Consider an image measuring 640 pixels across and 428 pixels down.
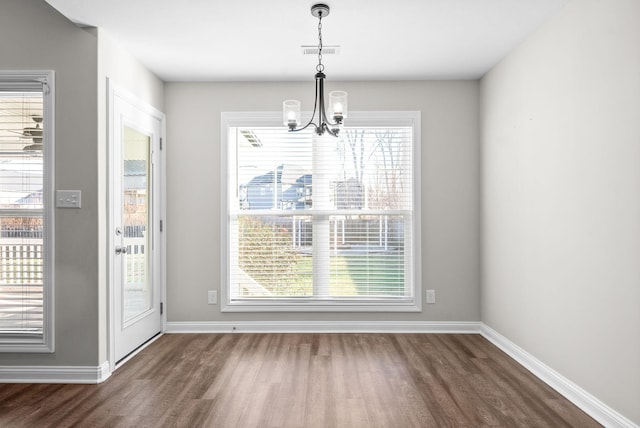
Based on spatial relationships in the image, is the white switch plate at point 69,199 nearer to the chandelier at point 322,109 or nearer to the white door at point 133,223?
the white door at point 133,223

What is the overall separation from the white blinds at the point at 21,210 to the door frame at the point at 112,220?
45cm

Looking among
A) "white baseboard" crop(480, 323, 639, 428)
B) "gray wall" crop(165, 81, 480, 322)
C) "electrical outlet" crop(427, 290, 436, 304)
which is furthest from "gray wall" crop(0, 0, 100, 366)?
"white baseboard" crop(480, 323, 639, 428)

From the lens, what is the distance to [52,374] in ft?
9.95

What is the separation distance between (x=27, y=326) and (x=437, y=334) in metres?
3.47

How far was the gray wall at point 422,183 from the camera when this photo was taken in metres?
4.29

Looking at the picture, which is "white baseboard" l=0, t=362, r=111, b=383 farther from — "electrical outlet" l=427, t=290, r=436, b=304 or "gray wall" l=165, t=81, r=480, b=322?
"electrical outlet" l=427, t=290, r=436, b=304

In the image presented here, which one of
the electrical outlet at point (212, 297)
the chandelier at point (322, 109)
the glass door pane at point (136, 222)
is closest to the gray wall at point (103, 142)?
the glass door pane at point (136, 222)

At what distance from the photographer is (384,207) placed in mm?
4355

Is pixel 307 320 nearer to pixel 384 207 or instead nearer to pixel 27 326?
pixel 384 207

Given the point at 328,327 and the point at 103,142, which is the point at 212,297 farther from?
the point at 103,142

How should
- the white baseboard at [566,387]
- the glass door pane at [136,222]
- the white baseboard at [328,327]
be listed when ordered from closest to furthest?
1. the white baseboard at [566,387]
2. the glass door pane at [136,222]
3. the white baseboard at [328,327]

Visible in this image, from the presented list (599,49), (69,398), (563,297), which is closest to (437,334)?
(563,297)

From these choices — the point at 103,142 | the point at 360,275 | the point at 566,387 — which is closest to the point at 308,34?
the point at 103,142

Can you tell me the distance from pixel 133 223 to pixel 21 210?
2.65ft
